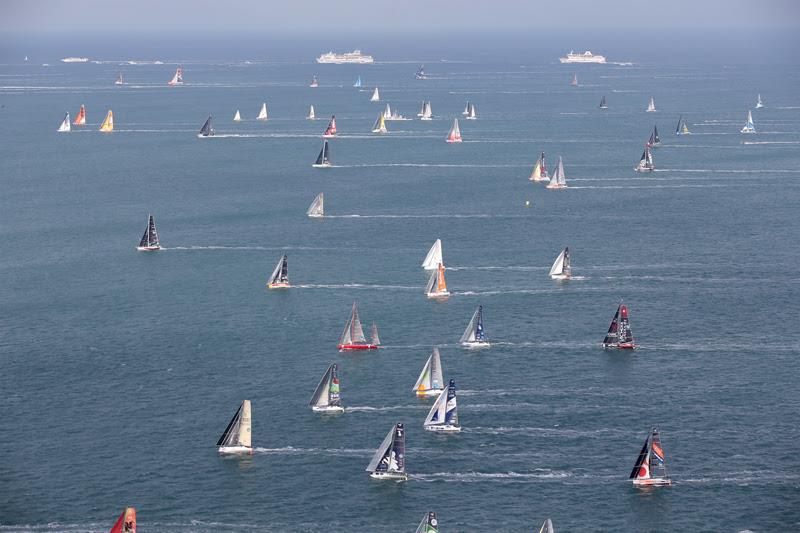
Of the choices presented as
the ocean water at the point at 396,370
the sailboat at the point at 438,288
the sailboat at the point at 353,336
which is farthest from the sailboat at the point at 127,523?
the sailboat at the point at 438,288

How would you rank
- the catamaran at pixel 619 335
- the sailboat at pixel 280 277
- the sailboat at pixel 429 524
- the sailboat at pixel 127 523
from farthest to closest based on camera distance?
1. the sailboat at pixel 280 277
2. the catamaran at pixel 619 335
3. the sailboat at pixel 429 524
4. the sailboat at pixel 127 523

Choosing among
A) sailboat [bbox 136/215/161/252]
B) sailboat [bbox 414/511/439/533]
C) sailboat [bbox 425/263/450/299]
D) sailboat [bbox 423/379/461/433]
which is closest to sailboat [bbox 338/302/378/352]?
sailboat [bbox 425/263/450/299]

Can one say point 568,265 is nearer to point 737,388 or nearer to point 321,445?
point 737,388

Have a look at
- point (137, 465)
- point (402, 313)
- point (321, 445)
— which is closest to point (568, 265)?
point (402, 313)

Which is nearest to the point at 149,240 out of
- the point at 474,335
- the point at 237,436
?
the point at 474,335

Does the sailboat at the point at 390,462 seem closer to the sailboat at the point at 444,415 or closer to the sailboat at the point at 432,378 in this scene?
the sailboat at the point at 444,415

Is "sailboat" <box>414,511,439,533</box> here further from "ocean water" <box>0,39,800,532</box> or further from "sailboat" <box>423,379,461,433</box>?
"sailboat" <box>423,379,461,433</box>
